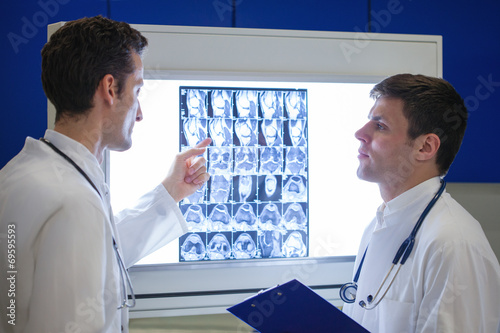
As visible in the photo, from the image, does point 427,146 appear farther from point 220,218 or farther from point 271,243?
point 220,218

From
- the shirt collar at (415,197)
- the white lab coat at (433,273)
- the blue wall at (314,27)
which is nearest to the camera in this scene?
the white lab coat at (433,273)

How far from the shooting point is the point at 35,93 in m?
1.85

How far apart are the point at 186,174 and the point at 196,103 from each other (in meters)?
0.30

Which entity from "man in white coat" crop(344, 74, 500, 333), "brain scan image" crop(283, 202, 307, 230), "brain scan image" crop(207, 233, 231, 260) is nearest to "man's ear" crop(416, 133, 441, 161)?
"man in white coat" crop(344, 74, 500, 333)

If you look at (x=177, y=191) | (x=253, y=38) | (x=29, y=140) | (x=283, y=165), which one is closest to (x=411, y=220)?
(x=283, y=165)

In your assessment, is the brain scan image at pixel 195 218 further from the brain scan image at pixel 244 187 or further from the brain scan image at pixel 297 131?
the brain scan image at pixel 297 131

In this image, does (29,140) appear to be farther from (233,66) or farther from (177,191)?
(233,66)

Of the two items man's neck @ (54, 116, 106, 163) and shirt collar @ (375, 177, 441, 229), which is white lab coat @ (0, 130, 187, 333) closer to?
man's neck @ (54, 116, 106, 163)

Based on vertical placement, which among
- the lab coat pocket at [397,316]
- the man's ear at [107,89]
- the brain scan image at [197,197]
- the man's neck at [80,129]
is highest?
the man's ear at [107,89]

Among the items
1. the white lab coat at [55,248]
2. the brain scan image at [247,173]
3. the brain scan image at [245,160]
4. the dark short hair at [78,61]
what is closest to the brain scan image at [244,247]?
the brain scan image at [247,173]

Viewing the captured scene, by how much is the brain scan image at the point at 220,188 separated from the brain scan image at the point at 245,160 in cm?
6

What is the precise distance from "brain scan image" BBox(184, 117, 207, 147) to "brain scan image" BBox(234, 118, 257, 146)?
132 millimetres

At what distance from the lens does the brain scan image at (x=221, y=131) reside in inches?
65.0

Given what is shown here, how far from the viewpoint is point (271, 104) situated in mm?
1684
